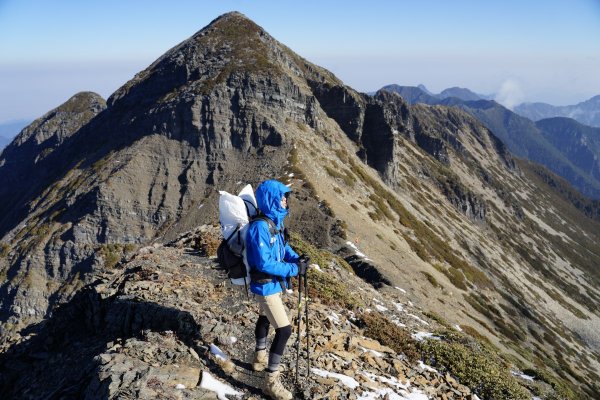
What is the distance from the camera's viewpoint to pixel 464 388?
41.5 feet

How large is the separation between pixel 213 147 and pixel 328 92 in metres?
41.5

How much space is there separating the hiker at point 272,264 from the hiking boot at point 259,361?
0.85 metres

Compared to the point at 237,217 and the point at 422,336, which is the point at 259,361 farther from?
the point at 422,336

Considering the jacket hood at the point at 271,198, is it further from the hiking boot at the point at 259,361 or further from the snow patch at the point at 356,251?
the snow patch at the point at 356,251

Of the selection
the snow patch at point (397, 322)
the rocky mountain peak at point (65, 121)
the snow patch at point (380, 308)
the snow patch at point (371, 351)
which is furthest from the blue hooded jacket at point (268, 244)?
the rocky mountain peak at point (65, 121)

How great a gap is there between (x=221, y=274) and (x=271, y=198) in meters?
8.55

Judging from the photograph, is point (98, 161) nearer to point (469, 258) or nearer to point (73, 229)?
point (73, 229)

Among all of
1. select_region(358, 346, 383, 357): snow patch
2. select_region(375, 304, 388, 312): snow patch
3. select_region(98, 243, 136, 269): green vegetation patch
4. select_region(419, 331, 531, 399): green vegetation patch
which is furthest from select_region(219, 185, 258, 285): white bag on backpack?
select_region(98, 243, 136, 269): green vegetation patch

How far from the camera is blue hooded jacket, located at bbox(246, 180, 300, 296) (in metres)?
8.26

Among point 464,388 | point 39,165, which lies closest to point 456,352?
point 464,388

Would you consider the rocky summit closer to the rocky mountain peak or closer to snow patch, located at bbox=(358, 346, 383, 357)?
snow patch, located at bbox=(358, 346, 383, 357)

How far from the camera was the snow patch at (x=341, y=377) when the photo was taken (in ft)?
34.8

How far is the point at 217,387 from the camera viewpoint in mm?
9227

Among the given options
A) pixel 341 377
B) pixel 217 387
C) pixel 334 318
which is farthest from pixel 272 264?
pixel 334 318
